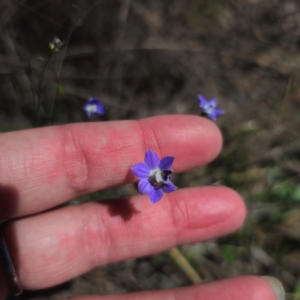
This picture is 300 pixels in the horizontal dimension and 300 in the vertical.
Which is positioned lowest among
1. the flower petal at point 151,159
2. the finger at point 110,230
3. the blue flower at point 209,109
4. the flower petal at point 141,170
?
the finger at point 110,230

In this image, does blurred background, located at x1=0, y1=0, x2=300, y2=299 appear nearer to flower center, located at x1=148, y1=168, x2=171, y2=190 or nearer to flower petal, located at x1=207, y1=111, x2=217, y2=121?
flower petal, located at x1=207, y1=111, x2=217, y2=121

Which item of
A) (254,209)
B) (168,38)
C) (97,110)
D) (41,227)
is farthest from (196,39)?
(41,227)

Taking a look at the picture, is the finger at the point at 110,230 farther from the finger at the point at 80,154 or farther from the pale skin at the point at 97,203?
the finger at the point at 80,154

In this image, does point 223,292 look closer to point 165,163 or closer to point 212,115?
point 165,163

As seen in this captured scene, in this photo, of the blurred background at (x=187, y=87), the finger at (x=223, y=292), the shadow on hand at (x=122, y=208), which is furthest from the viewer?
the blurred background at (x=187, y=87)

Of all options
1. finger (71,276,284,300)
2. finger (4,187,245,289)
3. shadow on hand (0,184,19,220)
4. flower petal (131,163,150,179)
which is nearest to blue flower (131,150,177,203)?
flower petal (131,163,150,179)

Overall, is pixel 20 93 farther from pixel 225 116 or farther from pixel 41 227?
pixel 225 116

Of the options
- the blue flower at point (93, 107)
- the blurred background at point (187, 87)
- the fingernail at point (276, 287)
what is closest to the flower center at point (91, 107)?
the blue flower at point (93, 107)
